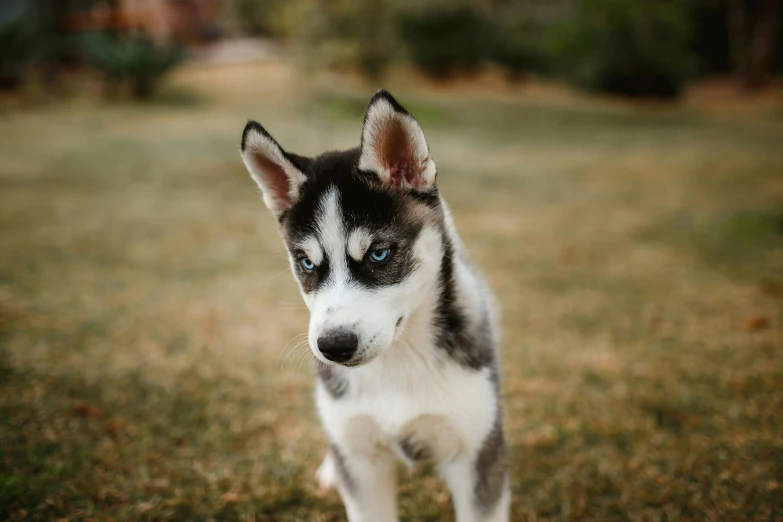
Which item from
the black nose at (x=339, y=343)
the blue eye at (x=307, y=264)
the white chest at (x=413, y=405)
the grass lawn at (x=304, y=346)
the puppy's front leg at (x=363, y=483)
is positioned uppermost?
the blue eye at (x=307, y=264)

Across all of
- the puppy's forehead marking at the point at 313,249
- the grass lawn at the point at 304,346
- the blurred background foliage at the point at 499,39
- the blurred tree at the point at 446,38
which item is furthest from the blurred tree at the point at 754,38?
the puppy's forehead marking at the point at 313,249

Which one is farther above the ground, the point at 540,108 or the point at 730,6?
the point at 730,6

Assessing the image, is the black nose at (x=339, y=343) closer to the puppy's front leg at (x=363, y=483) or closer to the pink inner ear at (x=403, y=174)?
the puppy's front leg at (x=363, y=483)

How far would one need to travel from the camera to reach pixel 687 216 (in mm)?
8094

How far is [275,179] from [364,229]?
57cm

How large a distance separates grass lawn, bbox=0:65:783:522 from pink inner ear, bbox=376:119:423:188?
0.98 m

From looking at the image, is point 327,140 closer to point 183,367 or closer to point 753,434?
point 183,367

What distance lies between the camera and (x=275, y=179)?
9.02 feet

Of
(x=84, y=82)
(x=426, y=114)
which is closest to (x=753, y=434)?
(x=426, y=114)

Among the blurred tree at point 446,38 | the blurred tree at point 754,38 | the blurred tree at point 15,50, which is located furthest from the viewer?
the blurred tree at point 754,38

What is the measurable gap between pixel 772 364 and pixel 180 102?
15.7 meters

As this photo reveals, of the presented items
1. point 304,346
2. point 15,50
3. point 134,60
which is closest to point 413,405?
point 304,346

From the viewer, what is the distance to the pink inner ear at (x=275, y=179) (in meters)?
2.65

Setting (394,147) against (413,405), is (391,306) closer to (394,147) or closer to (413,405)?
(413,405)
